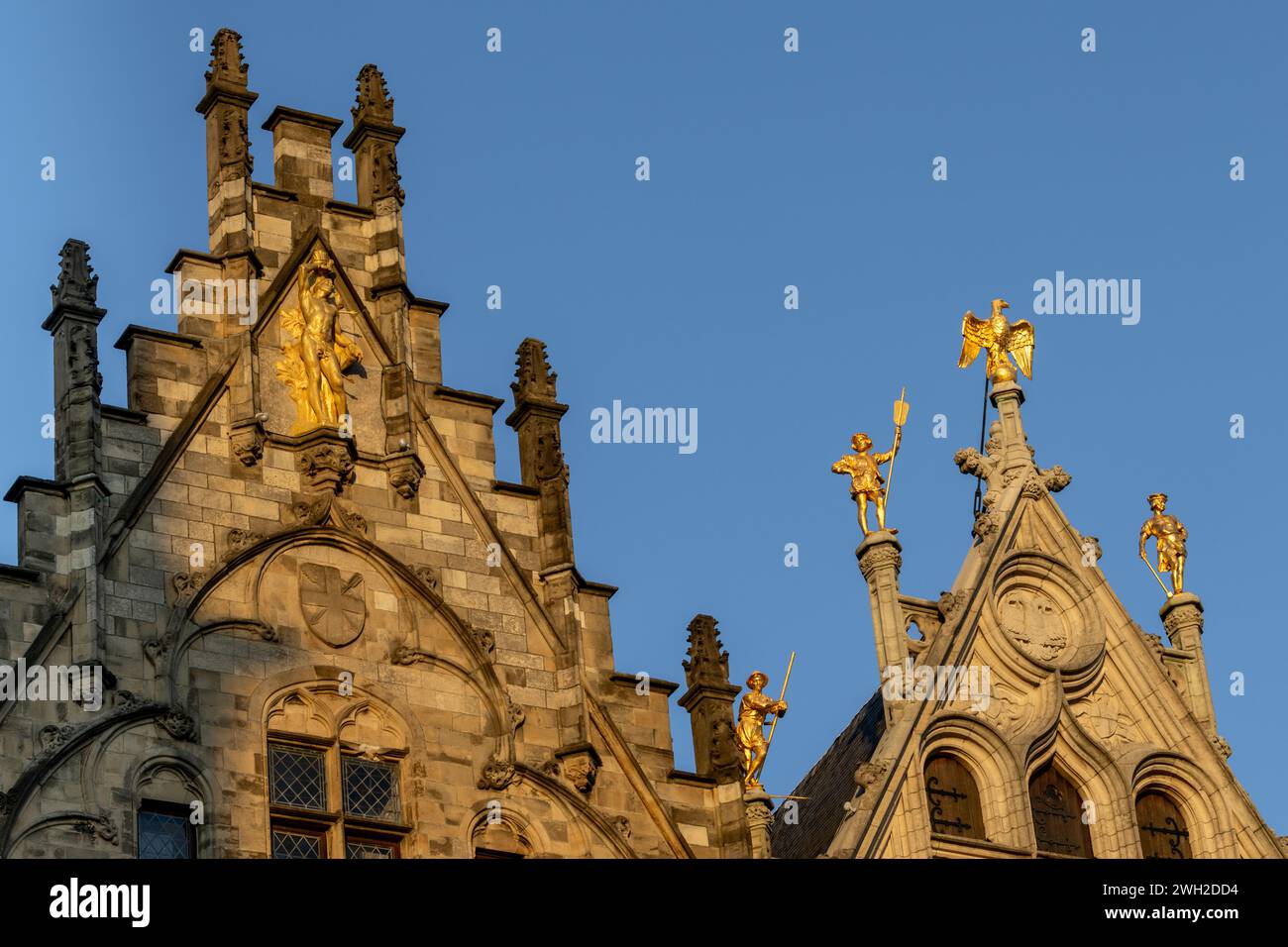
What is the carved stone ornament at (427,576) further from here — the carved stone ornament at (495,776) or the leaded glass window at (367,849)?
the leaded glass window at (367,849)

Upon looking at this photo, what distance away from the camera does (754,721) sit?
41.0 m

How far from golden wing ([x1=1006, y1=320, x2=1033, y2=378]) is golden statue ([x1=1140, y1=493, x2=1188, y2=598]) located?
2252 millimetres

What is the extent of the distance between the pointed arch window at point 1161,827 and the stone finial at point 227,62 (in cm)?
1260

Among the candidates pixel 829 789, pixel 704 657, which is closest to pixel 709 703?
pixel 704 657

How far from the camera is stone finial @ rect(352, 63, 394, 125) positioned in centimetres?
4209

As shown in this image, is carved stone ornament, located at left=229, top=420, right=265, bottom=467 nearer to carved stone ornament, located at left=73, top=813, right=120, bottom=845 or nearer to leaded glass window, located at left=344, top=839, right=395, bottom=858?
leaded glass window, located at left=344, top=839, right=395, bottom=858

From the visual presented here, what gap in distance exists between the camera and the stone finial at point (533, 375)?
41.1 metres

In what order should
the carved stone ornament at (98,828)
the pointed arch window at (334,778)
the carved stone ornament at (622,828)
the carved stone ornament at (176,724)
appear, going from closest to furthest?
the carved stone ornament at (98,828), the carved stone ornament at (176,724), the pointed arch window at (334,778), the carved stone ornament at (622,828)

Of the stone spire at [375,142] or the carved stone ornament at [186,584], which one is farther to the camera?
the stone spire at [375,142]

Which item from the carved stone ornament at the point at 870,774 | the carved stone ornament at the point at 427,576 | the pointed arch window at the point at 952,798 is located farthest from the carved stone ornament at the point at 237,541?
the pointed arch window at the point at 952,798
